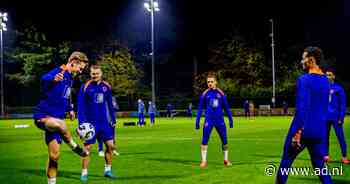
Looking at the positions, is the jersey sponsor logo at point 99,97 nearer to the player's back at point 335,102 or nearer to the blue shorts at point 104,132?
the blue shorts at point 104,132

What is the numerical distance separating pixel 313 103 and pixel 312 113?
0.47 feet

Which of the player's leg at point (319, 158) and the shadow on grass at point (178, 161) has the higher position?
the player's leg at point (319, 158)

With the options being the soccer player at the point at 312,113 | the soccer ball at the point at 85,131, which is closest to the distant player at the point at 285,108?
the soccer ball at the point at 85,131

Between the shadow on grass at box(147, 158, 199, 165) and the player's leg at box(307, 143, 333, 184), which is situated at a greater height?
the player's leg at box(307, 143, 333, 184)

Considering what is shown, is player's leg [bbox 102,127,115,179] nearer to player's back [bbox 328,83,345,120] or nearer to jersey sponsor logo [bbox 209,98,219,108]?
jersey sponsor logo [bbox 209,98,219,108]

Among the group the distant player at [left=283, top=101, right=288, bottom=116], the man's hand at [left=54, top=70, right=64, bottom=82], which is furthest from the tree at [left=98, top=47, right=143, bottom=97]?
the man's hand at [left=54, top=70, right=64, bottom=82]

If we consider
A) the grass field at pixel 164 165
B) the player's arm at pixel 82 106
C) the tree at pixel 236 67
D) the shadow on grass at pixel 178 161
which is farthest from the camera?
the tree at pixel 236 67

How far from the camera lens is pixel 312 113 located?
24.7 ft

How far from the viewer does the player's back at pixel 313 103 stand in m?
7.45

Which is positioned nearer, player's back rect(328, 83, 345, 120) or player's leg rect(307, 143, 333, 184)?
player's leg rect(307, 143, 333, 184)

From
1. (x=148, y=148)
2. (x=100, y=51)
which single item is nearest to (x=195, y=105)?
(x=100, y=51)

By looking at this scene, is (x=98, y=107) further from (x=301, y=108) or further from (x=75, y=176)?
(x=301, y=108)

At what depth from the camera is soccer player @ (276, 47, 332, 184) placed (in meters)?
7.46

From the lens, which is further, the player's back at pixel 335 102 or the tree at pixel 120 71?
the tree at pixel 120 71
